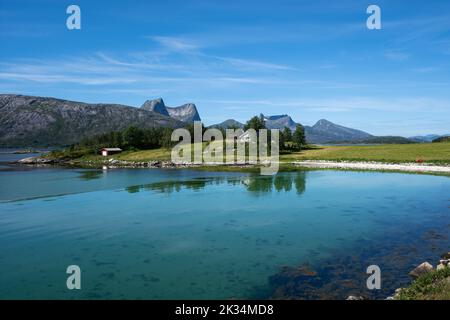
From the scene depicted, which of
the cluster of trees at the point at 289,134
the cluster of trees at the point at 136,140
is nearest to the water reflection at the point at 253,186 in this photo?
the cluster of trees at the point at 289,134

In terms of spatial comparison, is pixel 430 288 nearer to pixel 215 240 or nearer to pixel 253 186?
pixel 215 240

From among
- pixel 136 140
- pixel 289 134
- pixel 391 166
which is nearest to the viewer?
pixel 391 166

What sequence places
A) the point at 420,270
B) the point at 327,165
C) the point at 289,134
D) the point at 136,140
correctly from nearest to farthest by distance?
the point at 420,270, the point at 327,165, the point at 289,134, the point at 136,140

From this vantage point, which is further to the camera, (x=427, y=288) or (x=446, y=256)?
(x=446, y=256)

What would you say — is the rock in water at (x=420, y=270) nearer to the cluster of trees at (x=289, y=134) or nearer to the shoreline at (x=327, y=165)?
the shoreline at (x=327, y=165)

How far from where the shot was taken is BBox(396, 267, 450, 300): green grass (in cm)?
1469

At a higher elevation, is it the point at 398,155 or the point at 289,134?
the point at 289,134

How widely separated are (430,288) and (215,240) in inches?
614

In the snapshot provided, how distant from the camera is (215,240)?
27.8 m

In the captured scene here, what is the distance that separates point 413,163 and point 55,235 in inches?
3231

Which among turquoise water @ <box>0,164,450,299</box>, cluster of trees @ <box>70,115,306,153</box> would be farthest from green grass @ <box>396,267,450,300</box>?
cluster of trees @ <box>70,115,306,153</box>

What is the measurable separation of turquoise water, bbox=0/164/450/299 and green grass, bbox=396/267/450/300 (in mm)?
1705

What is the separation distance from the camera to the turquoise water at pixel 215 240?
19047mm

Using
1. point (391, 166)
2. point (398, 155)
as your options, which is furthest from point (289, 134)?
point (391, 166)
